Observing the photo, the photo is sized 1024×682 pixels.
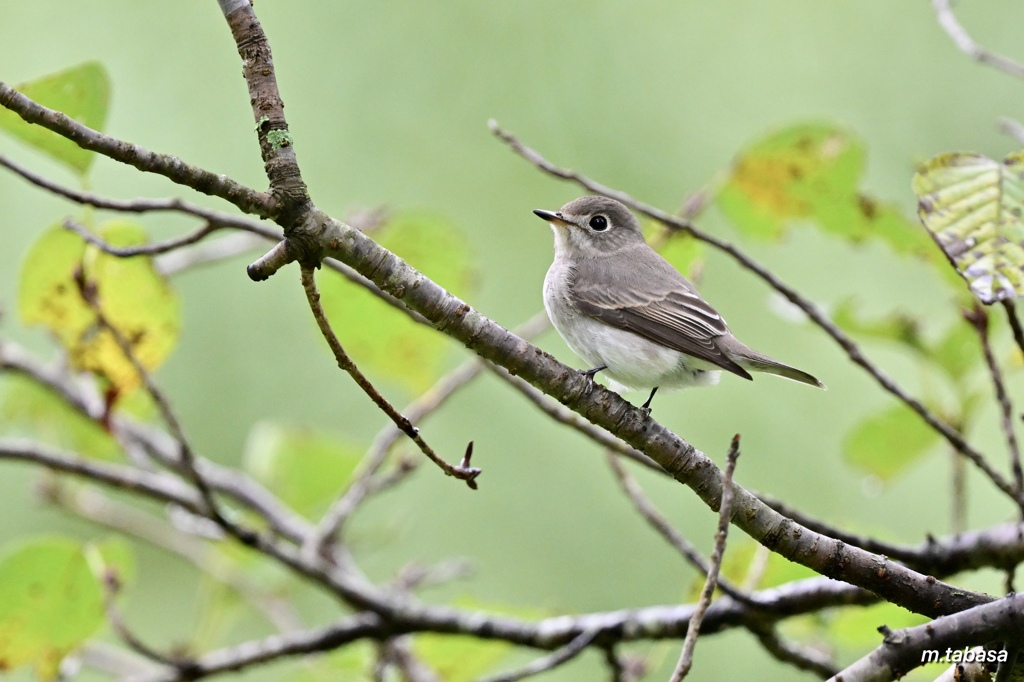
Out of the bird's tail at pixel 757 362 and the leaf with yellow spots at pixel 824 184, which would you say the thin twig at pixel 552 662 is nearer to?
the bird's tail at pixel 757 362

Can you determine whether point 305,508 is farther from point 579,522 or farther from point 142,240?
point 579,522

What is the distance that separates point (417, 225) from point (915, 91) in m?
6.08

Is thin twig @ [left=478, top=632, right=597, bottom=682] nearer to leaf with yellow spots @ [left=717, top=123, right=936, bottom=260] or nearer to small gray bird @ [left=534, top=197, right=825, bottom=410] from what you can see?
small gray bird @ [left=534, top=197, right=825, bottom=410]

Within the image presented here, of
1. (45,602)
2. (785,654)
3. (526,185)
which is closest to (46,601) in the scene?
(45,602)

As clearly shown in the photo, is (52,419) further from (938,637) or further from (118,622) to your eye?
(938,637)

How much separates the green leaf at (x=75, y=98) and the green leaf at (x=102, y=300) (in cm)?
31

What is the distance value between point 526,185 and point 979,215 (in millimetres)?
5377

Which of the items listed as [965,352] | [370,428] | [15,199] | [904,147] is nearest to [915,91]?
[904,147]

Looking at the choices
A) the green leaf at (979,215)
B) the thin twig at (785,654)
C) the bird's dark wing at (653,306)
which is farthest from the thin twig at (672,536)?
the green leaf at (979,215)

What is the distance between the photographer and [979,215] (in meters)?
1.57

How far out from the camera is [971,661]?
1410mm

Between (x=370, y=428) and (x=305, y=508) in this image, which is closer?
(x=305, y=508)

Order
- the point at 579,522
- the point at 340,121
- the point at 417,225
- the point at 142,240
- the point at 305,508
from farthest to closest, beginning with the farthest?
1. the point at 340,121
2. the point at 579,522
3. the point at 305,508
4. the point at 417,225
5. the point at 142,240

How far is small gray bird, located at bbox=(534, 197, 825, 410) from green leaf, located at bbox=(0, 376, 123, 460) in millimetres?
1292
